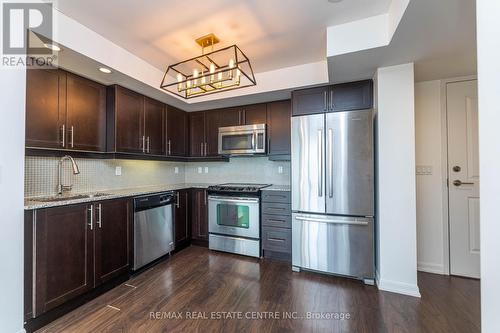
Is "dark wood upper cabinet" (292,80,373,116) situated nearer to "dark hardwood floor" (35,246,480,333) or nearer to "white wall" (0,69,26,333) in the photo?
"dark hardwood floor" (35,246,480,333)

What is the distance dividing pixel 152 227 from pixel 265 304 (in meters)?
1.72

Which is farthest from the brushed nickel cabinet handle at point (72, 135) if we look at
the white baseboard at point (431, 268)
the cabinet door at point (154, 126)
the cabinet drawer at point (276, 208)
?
the white baseboard at point (431, 268)

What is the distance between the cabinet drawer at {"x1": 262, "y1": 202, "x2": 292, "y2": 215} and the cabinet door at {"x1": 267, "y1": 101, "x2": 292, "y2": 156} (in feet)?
2.60

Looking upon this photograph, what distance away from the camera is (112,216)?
7.64 ft

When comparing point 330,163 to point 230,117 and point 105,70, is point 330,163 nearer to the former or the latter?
point 230,117

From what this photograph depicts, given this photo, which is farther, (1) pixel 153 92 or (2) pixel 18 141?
(1) pixel 153 92

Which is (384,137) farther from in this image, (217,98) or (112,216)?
(112,216)

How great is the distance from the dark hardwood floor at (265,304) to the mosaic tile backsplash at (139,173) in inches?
50.6

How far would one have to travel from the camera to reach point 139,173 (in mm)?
3428

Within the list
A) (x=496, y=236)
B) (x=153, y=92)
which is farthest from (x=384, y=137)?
(x=153, y=92)

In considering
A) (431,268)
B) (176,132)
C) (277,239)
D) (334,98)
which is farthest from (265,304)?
(176,132)

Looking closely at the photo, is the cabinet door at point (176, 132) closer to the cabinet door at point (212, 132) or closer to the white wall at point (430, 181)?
the cabinet door at point (212, 132)

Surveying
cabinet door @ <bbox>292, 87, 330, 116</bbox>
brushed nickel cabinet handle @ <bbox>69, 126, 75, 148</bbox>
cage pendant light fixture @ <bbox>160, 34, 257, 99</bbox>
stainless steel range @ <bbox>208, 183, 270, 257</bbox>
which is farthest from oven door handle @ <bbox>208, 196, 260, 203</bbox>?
brushed nickel cabinet handle @ <bbox>69, 126, 75, 148</bbox>

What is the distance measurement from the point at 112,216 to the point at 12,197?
0.88 m
